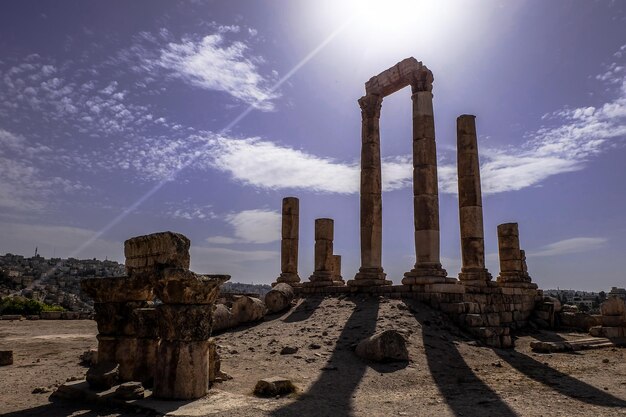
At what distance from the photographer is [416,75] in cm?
1881

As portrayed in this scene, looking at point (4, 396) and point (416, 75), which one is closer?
point (4, 396)

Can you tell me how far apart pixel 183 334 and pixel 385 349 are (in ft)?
16.9

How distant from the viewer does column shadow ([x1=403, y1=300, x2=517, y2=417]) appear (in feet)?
23.6

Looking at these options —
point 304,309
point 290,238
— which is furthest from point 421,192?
point 290,238

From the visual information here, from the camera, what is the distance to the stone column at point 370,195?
64.0 ft

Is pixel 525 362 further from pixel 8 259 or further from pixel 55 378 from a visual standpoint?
pixel 8 259

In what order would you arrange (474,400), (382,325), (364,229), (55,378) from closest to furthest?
(474,400) < (55,378) < (382,325) < (364,229)

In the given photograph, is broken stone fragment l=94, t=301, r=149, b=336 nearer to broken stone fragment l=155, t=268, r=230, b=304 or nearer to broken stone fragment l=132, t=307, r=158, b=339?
broken stone fragment l=132, t=307, r=158, b=339

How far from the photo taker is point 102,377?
7.83m

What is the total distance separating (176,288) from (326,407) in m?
3.09

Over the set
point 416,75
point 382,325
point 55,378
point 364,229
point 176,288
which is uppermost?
point 416,75

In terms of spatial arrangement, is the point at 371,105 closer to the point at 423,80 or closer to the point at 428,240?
the point at 423,80

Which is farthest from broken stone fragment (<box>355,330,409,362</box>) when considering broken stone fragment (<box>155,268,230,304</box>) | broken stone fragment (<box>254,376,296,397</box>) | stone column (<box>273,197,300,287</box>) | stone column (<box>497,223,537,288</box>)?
stone column (<box>273,197,300,287</box>)

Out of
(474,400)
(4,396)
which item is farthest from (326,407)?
(4,396)
